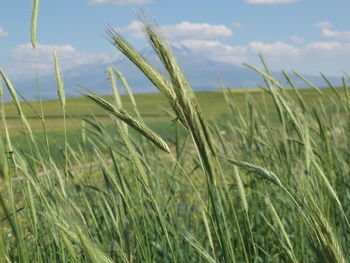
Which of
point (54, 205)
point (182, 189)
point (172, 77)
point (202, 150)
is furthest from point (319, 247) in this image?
point (182, 189)

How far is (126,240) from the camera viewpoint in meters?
1.50

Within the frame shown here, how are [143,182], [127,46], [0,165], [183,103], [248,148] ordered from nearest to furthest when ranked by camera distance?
[0,165], [183,103], [127,46], [143,182], [248,148]

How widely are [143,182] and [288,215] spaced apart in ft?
5.07

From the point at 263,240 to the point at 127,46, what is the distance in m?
1.57

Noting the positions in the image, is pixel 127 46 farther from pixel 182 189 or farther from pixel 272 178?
pixel 182 189

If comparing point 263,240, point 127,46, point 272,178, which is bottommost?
point 263,240

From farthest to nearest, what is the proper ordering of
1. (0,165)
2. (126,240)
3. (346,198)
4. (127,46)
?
(346,198)
(126,240)
(127,46)
(0,165)

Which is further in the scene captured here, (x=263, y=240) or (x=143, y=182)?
(x=263, y=240)

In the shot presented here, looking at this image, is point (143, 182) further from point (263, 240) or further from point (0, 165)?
point (263, 240)

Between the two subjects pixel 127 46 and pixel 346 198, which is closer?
pixel 127 46

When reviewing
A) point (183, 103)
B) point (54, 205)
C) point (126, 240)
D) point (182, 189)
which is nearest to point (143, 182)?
point (126, 240)

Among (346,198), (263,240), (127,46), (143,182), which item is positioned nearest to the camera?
(127,46)

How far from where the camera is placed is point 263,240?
8.04 ft

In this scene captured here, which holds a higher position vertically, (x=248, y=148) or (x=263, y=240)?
(x=248, y=148)
